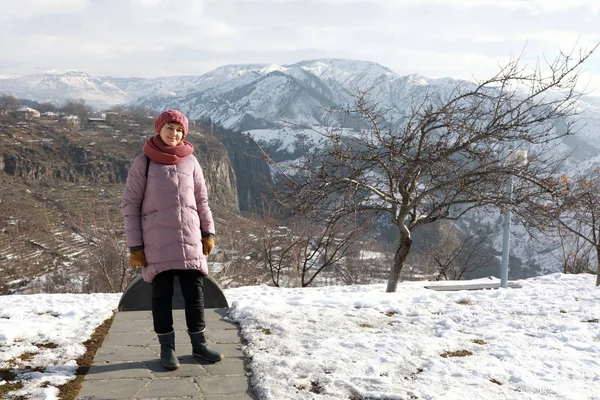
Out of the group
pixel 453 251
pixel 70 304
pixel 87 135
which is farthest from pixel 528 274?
pixel 87 135

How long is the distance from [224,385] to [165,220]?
1.21 meters

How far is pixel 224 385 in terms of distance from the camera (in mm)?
3396

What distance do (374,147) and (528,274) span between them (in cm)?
7979

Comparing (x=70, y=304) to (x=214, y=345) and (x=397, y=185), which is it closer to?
(x=214, y=345)

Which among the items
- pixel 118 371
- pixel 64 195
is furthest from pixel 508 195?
pixel 64 195

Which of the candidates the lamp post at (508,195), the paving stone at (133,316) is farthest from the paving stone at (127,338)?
the lamp post at (508,195)

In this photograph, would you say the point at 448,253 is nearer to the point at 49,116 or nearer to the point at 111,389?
the point at 111,389

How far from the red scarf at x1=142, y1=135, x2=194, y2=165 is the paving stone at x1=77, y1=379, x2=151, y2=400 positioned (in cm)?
153

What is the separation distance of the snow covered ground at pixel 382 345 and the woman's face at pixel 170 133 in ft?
5.79

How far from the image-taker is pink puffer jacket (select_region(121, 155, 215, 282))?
3.51 meters

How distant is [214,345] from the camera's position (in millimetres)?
4246

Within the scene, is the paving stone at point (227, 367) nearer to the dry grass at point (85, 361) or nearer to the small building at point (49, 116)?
the dry grass at point (85, 361)

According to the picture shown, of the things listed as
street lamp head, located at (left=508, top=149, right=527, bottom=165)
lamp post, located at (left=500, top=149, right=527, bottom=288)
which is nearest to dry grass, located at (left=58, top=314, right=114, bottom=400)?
lamp post, located at (left=500, top=149, right=527, bottom=288)

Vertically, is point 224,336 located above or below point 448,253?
above
